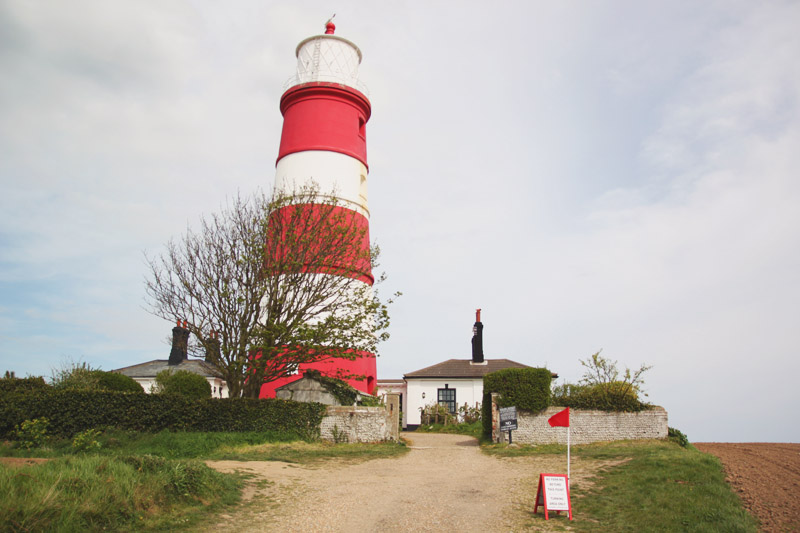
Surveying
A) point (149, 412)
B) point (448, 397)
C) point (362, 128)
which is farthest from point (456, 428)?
point (149, 412)

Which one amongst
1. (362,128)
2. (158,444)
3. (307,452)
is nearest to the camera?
(158,444)

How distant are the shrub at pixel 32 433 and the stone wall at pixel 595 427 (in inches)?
522

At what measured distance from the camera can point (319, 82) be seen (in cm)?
2206

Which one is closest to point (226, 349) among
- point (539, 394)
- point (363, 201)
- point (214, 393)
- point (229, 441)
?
point (229, 441)

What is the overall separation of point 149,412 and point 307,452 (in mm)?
4522

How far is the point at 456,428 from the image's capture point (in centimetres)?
2683

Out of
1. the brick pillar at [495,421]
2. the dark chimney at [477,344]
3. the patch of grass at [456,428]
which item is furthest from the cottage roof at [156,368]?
the brick pillar at [495,421]

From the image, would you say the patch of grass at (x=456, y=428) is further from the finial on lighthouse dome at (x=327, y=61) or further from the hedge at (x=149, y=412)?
the finial on lighthouse dome at (x=327, y=61)

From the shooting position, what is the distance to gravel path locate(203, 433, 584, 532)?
26.0ft

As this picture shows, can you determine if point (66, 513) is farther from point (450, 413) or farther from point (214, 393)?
point (214, 393)

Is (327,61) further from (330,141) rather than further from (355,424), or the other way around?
(355,424)

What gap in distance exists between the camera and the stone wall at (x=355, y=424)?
17.1 metres

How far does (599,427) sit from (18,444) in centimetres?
1621

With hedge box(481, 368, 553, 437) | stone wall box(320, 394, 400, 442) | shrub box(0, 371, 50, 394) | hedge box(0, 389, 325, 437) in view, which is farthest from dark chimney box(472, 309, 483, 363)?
shrub box(0, 371, 50, 394)
